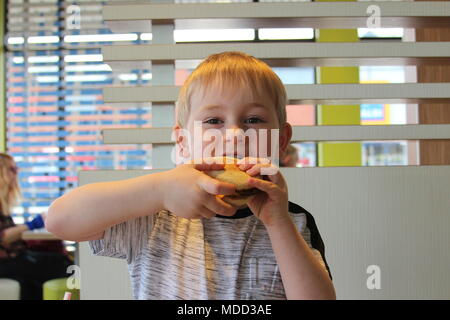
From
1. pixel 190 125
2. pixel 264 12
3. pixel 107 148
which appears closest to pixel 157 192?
pixel 190 125

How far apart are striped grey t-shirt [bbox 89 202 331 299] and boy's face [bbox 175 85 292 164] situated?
0.11 m

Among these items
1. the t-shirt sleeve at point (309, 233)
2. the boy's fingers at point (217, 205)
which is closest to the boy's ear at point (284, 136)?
the t-shirt sleeve at point (309, 233)

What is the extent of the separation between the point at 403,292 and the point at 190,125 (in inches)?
22.9

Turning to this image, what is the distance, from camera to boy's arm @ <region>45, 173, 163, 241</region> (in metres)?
0.60

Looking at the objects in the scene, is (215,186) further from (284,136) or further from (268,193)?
(284,136)

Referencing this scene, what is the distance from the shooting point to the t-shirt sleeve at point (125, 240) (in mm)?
659

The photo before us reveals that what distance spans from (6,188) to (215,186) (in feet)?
8.16

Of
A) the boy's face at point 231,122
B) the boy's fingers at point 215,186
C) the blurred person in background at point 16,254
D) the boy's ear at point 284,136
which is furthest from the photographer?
the blurred person in background at point 16,254

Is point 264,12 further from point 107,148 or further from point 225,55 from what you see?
point 107,148

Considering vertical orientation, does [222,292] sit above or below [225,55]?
below

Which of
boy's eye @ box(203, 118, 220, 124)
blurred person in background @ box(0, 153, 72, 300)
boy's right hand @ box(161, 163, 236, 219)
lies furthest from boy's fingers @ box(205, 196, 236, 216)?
blurred person in background @ box(0, 153, 72, 300)

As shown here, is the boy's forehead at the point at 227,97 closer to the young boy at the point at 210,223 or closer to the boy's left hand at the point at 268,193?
the young boy at the point at 210,223

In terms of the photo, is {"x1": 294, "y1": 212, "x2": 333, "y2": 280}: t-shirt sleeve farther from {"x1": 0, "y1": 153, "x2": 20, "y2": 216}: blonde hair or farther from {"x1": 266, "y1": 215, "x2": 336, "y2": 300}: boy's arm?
{"x1": 0, "y1": 153, "x2": 20, "y2": 216}: blonde hair

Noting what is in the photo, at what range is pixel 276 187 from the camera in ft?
1.83
